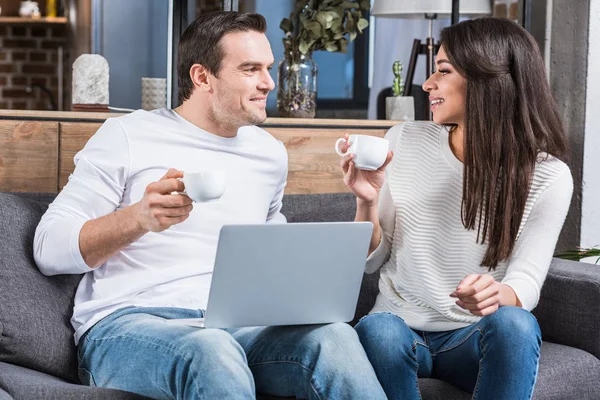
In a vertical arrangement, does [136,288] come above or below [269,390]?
above

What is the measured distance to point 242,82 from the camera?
81.0 inches

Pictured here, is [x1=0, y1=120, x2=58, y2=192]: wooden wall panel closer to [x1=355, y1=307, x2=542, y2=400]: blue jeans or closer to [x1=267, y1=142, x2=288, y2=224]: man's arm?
[x1=267, y1=142, x2=288, y2=224]: man's arm

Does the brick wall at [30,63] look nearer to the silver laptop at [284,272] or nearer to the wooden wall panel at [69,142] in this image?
the wooden wall panel at [69,142]

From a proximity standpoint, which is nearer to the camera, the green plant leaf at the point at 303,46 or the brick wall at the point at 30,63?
the green plant leaf at the point at 303,46

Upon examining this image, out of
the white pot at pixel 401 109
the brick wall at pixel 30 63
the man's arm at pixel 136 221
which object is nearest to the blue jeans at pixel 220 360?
the man's arm at pixel 136 221

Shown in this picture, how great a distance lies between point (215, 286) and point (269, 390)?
0.30 metres

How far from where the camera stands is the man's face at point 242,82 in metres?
2.04

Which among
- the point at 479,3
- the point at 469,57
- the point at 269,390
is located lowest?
the point at 269,390

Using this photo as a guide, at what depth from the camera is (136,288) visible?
73.9 inches

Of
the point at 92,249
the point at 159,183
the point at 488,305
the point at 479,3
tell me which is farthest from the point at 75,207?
the point at 479,3

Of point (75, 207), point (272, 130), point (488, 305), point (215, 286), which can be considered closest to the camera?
point (215, 286)

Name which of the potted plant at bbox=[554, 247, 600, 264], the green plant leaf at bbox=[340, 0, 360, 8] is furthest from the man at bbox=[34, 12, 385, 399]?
the potted plant at bbox=[554, 247, 600, 264]

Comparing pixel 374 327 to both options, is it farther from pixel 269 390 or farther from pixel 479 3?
pixel 479 3

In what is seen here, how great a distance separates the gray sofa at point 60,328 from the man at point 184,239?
4 cm
